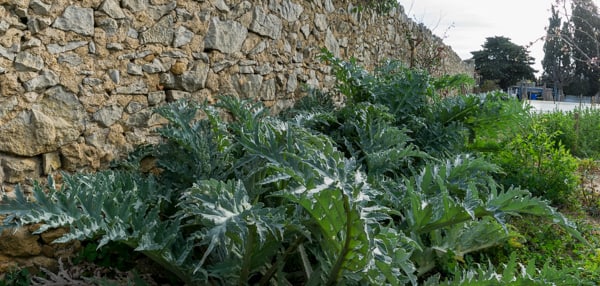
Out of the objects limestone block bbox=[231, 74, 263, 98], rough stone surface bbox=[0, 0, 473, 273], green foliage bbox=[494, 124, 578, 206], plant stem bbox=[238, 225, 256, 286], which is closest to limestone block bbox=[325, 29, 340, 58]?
rough stone surface bbox=[0, 0, 473, 273]

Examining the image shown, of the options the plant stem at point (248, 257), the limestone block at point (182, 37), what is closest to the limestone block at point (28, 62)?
the limestone block at point (182, 37)

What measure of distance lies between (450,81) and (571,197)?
1320 mm

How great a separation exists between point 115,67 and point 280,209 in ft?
4.10

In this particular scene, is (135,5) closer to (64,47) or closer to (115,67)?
(115,67)

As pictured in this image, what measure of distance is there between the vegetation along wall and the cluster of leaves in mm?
164

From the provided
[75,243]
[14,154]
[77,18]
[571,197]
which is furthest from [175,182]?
[571,197]

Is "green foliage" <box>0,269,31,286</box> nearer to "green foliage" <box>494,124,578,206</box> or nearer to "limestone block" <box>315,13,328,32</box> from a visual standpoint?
"limestone block" <box>315,13,328,32</box>

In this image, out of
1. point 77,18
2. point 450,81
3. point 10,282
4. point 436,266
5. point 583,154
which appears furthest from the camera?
point 583,154

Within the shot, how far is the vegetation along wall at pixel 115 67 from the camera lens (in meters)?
1.98

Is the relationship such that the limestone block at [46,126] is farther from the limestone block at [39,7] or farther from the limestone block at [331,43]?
the limestone block at [331,43]

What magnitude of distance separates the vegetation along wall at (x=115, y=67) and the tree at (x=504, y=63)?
2663 cm

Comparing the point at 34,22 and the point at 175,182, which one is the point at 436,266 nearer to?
the point at 175,182

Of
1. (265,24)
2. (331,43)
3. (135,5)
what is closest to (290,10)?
(265,24)

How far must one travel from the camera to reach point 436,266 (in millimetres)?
2480
